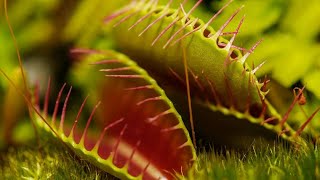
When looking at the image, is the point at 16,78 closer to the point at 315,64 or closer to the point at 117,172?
the point at 117,172

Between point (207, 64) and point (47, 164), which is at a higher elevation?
point (207, 64)

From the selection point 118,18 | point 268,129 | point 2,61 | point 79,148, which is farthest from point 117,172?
point 2,61

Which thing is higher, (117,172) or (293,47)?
(293,47)

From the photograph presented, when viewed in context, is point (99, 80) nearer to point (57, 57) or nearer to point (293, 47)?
point (57, 57)

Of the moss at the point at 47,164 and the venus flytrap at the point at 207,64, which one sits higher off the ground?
the venus flytrap at the point at 207,64

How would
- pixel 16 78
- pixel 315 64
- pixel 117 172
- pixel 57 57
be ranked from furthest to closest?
pixel 57 57 < pixel 16 78 < pixel 315 64 < pixel 117 172

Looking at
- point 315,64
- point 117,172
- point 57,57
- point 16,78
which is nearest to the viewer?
point 117,172

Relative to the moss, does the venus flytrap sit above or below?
above

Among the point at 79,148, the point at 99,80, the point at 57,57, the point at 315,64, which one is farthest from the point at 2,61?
the point at 315,64

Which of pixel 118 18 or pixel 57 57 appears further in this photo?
pixel 57 57
